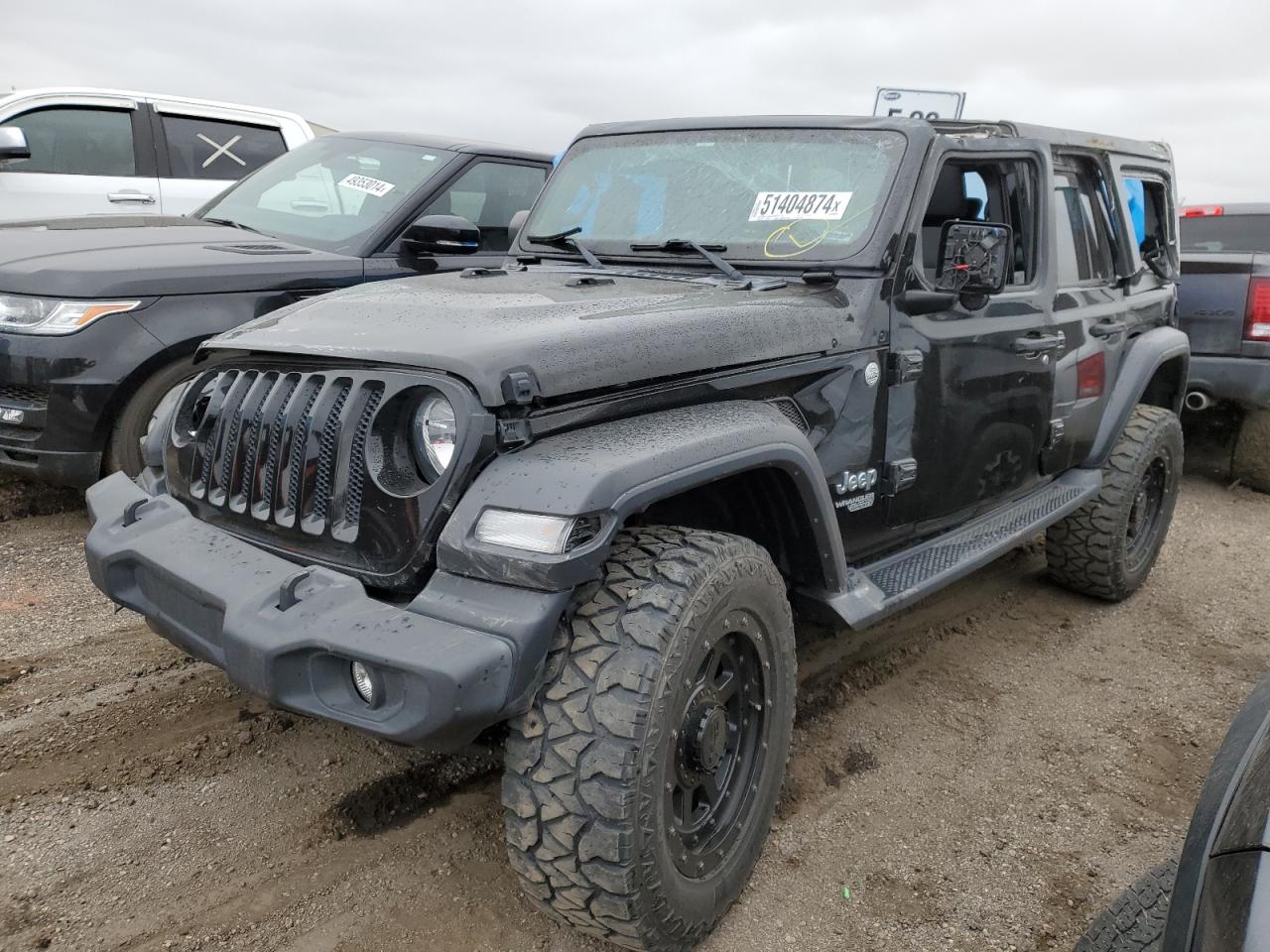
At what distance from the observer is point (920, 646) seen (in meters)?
4.04

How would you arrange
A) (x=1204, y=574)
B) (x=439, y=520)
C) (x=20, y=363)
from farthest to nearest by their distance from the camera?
(x=1204, y=574) → (x=20, y=363) → (x=439, y=520)

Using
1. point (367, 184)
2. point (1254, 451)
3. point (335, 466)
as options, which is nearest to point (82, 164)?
point (367, 184)

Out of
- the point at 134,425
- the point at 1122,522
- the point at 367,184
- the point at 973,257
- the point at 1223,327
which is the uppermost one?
the point at 367,184

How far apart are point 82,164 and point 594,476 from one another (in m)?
6.32

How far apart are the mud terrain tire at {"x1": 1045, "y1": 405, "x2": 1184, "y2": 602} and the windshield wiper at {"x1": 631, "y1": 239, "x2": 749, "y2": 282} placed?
220 centimetres

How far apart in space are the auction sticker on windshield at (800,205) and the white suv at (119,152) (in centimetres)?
440

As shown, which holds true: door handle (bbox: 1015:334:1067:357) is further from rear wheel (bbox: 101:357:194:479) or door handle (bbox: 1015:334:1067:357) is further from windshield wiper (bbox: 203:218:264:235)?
windshield wiper (bbox: 203:218:264:235)

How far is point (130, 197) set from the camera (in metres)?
6.76

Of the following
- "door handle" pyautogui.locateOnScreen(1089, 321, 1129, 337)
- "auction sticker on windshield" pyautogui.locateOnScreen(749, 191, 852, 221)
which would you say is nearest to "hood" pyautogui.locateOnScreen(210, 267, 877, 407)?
"auction sticker on windshield" pyautogui.locateOnScreen(749, 191, 852, 221)

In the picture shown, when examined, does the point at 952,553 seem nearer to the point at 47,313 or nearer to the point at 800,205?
the point at 800,205

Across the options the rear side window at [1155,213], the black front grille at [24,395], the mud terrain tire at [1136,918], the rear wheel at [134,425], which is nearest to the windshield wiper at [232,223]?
the rear wheel at [134,425]

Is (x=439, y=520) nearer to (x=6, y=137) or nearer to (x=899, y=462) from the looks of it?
(x=899, y=462)

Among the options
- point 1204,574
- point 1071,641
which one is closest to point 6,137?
point 1071,641

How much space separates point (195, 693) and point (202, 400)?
1.06 metres
